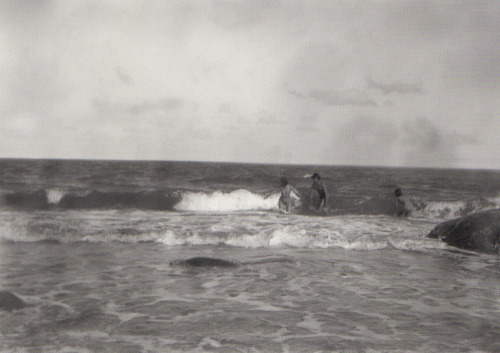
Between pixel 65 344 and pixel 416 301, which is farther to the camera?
pixel 416 301

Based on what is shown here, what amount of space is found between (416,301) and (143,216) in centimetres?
1288

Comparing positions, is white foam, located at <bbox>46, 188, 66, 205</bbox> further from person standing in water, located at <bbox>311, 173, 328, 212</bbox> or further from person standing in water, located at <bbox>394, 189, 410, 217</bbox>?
person standing in water, located at <bbox>394, 189, 410, 217</bbox>

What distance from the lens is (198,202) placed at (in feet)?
88.7

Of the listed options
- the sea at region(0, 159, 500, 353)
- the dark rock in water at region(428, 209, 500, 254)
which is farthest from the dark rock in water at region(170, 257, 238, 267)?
the dark rock in water at region(428, 209, 500, 254)

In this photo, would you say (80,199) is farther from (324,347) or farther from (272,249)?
(324,347)

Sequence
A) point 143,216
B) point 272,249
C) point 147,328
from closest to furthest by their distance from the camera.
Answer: point 147,328 < point 272,249 < point 143,216

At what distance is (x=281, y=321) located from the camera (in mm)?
6469

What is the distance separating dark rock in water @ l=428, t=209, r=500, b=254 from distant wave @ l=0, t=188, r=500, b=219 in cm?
1115

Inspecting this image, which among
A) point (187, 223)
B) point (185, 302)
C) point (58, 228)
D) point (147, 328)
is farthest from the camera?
point (187, 223)

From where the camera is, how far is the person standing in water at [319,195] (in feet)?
61.3

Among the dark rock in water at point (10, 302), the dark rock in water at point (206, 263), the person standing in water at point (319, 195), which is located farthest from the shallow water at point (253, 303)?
the person standing in water at point (319, 195)

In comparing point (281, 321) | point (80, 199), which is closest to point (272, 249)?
point (281, 321)

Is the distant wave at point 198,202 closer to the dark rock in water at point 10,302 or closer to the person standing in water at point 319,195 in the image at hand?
the person standing in water at point 319,195

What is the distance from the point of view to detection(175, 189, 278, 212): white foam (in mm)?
26609
